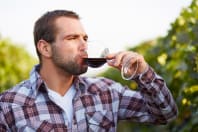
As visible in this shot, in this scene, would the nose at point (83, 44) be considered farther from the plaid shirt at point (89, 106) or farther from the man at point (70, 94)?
the plaid shirt at point (89, 106)

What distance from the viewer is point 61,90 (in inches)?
167

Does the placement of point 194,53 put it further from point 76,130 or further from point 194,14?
point 76,130

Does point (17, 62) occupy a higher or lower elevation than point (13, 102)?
lower

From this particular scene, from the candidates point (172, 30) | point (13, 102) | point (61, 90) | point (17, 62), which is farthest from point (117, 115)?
point (17, 62)

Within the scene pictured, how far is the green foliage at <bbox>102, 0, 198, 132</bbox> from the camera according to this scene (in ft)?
15.7

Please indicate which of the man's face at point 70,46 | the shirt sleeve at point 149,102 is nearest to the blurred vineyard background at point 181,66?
the shirt sleeve at point 149,102

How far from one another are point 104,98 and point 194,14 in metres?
1.35

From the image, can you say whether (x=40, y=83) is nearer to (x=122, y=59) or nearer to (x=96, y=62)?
(x=96, y=62)

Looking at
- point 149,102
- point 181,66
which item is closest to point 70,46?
point 149,102

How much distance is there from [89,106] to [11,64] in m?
4.22

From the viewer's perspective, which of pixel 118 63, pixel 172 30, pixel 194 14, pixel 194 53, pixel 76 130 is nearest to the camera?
pixel 118 63

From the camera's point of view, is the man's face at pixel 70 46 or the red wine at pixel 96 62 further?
the man's face at pixel 70 46

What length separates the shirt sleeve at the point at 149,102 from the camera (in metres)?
4.01

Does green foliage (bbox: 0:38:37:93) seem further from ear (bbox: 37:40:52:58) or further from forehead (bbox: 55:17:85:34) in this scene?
forehead (bbox: 55:17:85:34)
